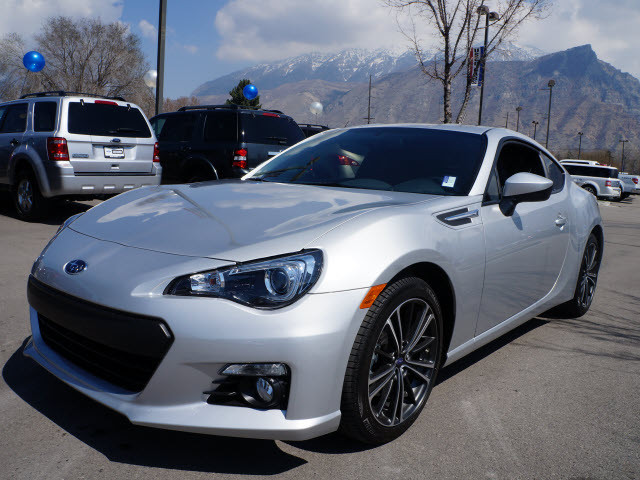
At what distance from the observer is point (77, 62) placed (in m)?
46.6

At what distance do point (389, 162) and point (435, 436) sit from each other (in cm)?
168

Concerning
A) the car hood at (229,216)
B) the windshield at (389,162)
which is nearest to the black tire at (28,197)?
the windshield at (389,162)

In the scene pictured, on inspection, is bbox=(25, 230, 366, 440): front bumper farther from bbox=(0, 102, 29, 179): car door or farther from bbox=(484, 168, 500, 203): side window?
bbox=(0, 102, 29, 179): car door

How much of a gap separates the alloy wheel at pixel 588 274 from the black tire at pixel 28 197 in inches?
282

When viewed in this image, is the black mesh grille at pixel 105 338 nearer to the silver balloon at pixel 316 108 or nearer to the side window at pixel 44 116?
the side window at pixel 44 116

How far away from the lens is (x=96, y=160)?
859cm

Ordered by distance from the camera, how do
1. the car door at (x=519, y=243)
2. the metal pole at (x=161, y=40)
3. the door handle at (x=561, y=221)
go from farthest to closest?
the metal pole at (x=161, y=40) → the door handle at (x=561, y=221) → the car door at (x=519, y=243)

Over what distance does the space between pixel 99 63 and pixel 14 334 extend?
159 feet

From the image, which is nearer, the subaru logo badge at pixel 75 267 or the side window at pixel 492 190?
the subaru logo badge at pixel 75 267

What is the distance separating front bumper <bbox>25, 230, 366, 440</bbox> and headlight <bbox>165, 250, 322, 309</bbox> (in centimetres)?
4

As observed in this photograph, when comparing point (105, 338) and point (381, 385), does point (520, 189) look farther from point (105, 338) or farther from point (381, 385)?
point (105, 338)

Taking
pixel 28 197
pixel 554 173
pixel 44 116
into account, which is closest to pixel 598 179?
pixel 44 116

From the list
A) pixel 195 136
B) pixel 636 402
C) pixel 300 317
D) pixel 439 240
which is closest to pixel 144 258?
pixel 300 317

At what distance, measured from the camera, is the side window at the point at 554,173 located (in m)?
4.38
